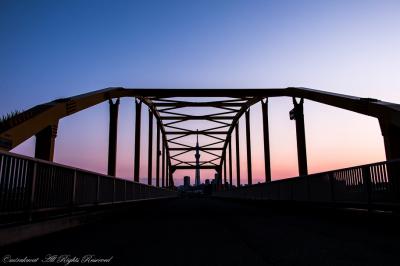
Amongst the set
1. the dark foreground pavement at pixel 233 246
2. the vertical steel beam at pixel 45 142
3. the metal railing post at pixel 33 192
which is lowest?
the dark foreground pavement at pixel 233 246

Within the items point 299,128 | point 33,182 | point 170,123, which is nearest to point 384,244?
point 33,182

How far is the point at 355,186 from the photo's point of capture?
27.1 ft

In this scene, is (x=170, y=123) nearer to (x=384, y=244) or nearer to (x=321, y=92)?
(x=321, y=92)

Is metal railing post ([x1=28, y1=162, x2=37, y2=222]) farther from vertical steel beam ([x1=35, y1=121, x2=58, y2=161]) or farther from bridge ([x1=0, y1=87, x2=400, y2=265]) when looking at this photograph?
vertical steel beam ([x1=35, y1=121, x2=58, y2=161])

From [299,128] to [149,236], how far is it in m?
17.3

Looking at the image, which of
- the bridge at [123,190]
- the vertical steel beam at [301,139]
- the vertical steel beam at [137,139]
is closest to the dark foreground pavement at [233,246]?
the bridge at [123,190]

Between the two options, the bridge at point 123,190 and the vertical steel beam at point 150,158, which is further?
the vertical steel beam at point 150,158

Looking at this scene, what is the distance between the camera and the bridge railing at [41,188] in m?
5.23

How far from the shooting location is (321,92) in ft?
63.4

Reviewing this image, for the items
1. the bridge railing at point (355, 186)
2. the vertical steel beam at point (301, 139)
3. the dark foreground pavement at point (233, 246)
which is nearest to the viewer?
the dark foreground pavement at point (233, 246)

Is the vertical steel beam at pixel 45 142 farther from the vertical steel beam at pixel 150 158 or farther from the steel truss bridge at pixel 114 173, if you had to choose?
the vertical steel beam at pixel 150 158

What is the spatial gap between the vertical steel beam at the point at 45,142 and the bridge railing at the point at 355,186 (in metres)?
8.71

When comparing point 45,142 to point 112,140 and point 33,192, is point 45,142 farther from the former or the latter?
point 33,192

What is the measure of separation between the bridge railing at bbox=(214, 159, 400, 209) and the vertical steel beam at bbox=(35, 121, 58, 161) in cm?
871
